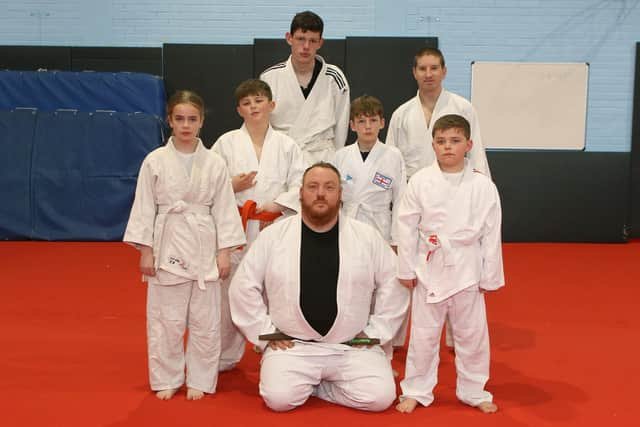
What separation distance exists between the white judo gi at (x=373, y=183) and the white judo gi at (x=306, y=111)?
280 millimetres

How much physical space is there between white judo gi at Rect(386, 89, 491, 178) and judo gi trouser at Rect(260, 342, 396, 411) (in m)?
1.27

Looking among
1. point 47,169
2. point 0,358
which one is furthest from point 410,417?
point 47,169

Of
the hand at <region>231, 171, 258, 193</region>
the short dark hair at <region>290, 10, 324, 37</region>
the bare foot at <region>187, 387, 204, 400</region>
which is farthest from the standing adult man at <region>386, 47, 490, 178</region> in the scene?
the bare foot at <region>187, 387, 204, 400</region>

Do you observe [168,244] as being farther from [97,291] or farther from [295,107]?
[97,291]

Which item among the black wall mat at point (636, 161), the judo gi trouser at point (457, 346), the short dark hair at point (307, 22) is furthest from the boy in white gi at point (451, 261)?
the black wall mat at point (636, 161)

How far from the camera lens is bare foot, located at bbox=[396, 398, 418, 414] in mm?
2951

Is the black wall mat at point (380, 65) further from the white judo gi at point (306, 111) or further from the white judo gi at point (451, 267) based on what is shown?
the white judo gi at point (451, 267)

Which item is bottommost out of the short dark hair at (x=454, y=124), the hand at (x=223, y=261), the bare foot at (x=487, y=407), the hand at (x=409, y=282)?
the bare foot at (x=487, y=407)

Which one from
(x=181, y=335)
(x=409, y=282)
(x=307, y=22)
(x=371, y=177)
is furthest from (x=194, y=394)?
(x=307, y=22)

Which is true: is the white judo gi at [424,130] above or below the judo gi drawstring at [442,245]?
above

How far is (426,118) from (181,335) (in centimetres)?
180

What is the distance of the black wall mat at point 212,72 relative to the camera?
7906 mm

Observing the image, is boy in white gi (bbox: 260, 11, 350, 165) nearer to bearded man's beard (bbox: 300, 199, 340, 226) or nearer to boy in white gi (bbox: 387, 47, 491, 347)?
boy in white gi (bbox: 387, 47, 491, 347)

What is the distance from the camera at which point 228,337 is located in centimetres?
350
